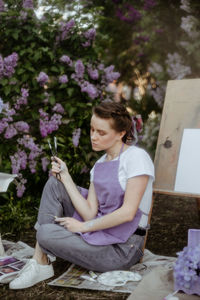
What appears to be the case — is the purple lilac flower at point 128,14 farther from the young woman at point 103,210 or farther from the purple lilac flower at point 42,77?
the young woman at point 103,210

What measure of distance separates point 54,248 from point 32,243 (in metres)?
0.82

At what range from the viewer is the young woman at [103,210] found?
2.08 metres

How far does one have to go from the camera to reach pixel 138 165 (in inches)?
82.0

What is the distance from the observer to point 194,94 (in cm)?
267

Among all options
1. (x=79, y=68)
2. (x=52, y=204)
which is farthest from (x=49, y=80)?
(x=52, y=204)

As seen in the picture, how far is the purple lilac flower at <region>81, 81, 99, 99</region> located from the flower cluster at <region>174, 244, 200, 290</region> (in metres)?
1.95

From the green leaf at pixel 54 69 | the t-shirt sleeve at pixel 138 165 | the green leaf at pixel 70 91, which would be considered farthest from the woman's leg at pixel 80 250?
the green leaf at pixel 54 69

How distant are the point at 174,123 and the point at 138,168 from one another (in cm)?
72

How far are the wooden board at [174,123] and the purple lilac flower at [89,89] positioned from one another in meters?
0.78

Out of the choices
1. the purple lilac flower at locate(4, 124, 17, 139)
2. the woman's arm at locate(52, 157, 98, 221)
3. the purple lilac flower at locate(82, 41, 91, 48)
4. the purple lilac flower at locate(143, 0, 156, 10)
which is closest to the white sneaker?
the woman's arm at locate(52, 157, 98, 221)

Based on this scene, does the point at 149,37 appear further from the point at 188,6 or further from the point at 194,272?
the point at 194,272

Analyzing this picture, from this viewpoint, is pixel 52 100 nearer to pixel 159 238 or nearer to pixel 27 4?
pixel 27 4

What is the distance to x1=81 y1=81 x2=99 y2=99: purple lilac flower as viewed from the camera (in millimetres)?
3320

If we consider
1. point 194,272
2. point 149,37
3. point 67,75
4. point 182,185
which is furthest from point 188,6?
point 194,272
